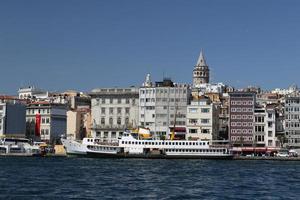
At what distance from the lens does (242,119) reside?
4985 inches

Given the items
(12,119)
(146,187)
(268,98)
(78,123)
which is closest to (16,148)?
(12,119)

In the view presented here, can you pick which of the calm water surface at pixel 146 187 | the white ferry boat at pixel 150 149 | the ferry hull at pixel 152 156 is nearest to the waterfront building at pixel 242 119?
the white ferry boat at pixel 150 149

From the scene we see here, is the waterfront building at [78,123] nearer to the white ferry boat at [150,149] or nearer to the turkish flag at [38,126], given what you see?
the turkish flag at [38,126]

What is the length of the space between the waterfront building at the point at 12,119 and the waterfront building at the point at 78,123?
402 inches

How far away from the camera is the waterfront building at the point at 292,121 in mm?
126500

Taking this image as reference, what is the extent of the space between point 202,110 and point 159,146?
50.5 ft

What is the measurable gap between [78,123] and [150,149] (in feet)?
118

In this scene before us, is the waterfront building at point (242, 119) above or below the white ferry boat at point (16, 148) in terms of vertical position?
above

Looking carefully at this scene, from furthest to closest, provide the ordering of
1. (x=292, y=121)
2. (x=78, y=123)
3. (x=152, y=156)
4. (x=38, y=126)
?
(x=78, y=123)
(x=38, y=126)
(x=292, y=121)
(x=152, y=156)

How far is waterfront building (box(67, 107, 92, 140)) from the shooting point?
145 metres

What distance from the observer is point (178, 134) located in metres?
128

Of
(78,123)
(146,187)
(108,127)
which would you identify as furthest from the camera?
(78,123)

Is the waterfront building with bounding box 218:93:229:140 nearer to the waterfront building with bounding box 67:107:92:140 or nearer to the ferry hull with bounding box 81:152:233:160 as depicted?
the ferry hull with bounding box 81:152:233:160

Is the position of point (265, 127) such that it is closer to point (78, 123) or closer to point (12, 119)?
point (78, 123)
